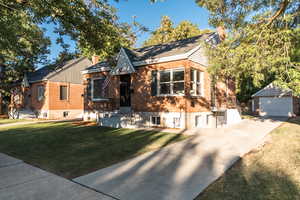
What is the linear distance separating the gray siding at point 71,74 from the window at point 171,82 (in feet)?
45.9

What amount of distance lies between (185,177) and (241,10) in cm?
912

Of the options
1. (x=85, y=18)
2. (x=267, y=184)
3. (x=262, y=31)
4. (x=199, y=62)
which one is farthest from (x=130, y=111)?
(x=267, y=184)

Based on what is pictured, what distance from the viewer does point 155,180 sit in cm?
381

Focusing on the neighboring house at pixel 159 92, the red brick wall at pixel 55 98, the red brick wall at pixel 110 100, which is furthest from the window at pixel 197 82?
the red brick wall at pixel 55 98

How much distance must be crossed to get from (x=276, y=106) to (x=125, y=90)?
20.1 meters

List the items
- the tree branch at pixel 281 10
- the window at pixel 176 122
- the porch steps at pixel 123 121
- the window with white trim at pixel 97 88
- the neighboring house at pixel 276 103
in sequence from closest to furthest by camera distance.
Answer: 1. the tree branch at pixel 281 10
2. the window at pixel 176 122
3. the porch steps at pixel 123 121
4. the window with white trim at pixel 97 88
5. the neighboring house at pixel 276 103

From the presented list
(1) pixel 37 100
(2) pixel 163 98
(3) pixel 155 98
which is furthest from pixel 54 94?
(2) pixel 163 98

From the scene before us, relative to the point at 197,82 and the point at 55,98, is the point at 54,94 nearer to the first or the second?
the point at 55,98

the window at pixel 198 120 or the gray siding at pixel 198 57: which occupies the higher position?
the gray siding at pixel 198 57

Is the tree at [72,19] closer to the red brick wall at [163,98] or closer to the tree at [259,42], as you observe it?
the red brick wall at [163,98]

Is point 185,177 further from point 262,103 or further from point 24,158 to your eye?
point 262,103

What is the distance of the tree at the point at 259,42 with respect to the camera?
6.94m

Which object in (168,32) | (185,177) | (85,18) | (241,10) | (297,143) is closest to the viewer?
(185,177)

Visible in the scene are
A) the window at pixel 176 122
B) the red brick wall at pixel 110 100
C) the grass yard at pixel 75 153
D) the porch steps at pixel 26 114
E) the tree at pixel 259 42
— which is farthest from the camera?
the porch steps at pixel 26 114
